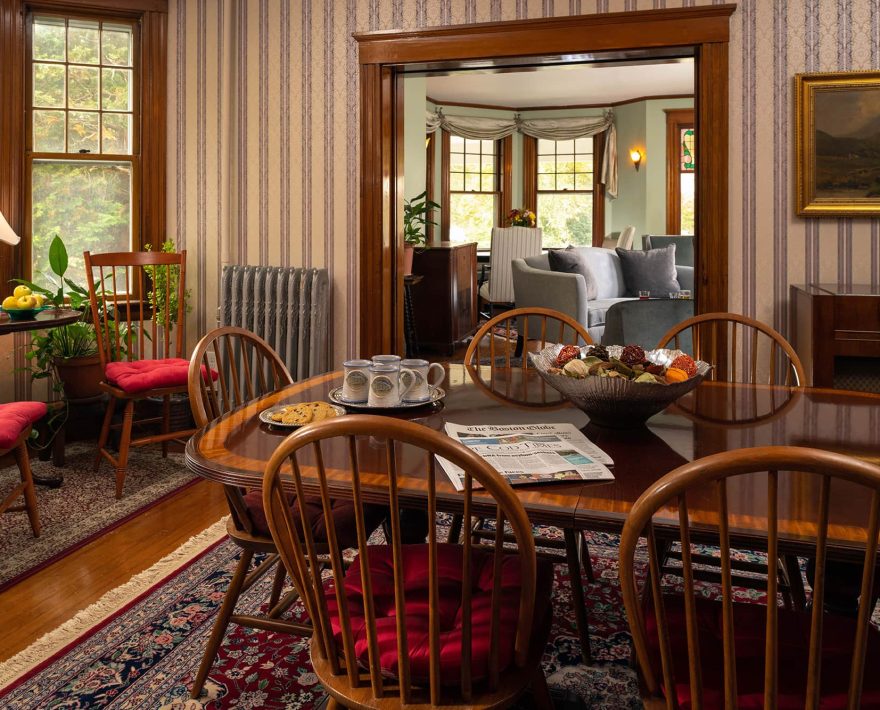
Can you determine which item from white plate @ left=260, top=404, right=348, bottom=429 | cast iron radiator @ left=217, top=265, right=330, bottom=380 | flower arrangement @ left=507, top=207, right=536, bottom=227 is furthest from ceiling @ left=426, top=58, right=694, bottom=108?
white plate @ left=260, top=404, right=348, bottom=429

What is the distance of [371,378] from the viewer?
1852 millimetres

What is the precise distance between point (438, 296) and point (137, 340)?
115 inches

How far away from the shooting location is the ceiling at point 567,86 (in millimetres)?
8734

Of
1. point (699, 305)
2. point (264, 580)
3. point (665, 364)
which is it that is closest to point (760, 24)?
point (699, 305)

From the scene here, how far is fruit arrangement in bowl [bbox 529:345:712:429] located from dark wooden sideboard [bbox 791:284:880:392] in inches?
61.0

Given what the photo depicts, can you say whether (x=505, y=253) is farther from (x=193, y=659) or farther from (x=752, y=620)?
(x=752, y=620)

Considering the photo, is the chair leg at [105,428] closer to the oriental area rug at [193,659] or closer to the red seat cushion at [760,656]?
the oriental area rug at [193,659]

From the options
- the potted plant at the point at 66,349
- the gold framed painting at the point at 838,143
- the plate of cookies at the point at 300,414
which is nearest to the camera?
the plate of cookies at the point at 300,414

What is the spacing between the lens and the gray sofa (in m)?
6.16

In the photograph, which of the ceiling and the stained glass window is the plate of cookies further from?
the stained glass window

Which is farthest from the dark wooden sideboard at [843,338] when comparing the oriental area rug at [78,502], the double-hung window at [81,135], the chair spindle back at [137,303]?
the double-hung window at [81,135]

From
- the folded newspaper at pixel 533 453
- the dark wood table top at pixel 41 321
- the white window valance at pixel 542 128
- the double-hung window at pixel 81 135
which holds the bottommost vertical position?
the folded newspaper at pixel 533 453

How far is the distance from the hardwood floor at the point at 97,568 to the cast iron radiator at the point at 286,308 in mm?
1024

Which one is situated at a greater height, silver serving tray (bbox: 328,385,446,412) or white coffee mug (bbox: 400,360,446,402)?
white coffee mug (bbox: 400,360,446,402)
